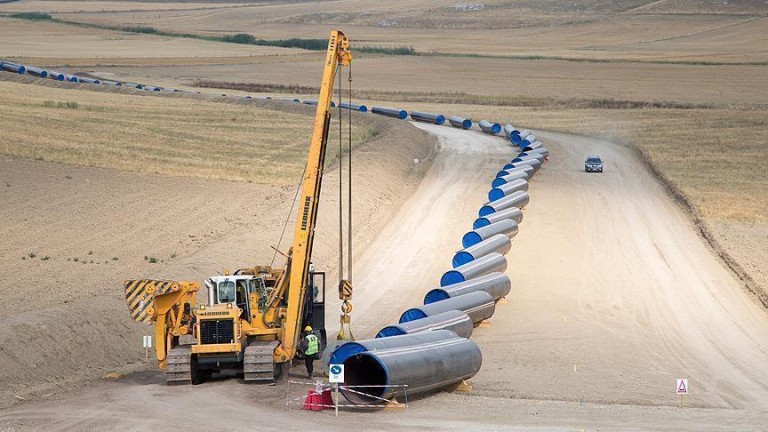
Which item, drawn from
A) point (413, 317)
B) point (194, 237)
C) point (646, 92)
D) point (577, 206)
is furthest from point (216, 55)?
point (413, 317)

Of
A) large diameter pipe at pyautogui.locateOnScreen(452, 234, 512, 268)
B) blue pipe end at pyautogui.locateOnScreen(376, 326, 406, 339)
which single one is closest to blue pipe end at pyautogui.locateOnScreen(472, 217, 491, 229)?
large diameter pipe at pyautogui.locateOnScreen(452, 234, 512, 268)

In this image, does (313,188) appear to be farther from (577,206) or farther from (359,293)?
(577,206)

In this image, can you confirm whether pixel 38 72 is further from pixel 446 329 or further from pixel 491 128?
pixel 446 329

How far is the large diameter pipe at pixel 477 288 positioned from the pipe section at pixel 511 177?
1914 centimetres

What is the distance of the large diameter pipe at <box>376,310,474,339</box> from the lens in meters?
29.4

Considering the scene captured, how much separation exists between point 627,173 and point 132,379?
46.8m

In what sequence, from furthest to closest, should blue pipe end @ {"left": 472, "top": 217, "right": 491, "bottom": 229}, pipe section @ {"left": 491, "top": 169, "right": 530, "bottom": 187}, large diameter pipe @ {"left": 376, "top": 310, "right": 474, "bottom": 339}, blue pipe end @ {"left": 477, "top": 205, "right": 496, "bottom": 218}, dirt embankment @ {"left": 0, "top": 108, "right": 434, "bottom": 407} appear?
pipe section @ {"left": 491, "top": 169, "right": 530, "bottom": 187} < blue pipe end @ {"left": 477, "top": 205, "right": 496, "bottom": 218} < blue pipe end @ {"left": 472, "top": 217, "right": 491, "bottom": 229} < dirt embankment @ {"left": 0, "top": 108, "right": 434, "bottom": 407} < large diameter pipe @ {"left": 376, "top": 310, "right": 474, "bottom": 339}

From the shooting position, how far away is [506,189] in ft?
188

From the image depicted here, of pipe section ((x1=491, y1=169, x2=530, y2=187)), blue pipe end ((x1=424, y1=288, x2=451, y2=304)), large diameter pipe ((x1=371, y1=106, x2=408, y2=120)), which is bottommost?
blue pipe end ((x1=424, y1=288, x2=451, y2=304))

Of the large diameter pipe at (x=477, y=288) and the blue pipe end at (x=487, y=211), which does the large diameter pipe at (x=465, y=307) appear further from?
the blue pipe end at (x=487, y=211)

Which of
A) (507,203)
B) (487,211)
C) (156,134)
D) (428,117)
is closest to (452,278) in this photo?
(487,211)

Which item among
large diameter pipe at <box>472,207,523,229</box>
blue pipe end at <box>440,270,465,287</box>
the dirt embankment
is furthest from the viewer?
large diameter pipe at <box>472,207,523,229</box>

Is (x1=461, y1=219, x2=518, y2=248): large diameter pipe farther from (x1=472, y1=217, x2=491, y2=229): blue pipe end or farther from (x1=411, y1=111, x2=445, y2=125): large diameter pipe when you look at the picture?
(x1=411, y1=111, x2=445, y2=125): large diameter pipe

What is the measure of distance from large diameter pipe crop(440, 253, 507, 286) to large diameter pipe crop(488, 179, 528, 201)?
534 inches
